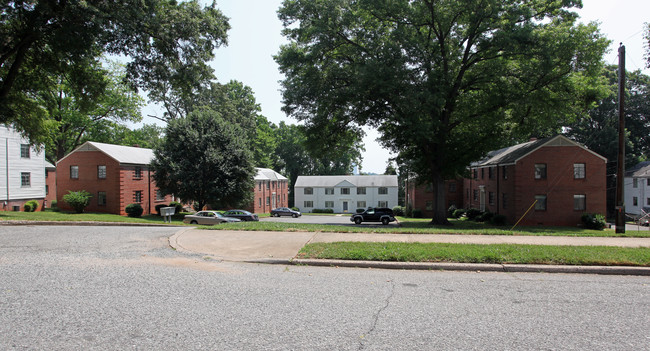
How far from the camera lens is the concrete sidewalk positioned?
8422mm

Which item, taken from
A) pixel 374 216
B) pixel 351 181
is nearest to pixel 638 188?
pixel 351 181

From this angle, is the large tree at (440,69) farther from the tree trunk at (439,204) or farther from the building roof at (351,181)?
the building roof at (351,181)

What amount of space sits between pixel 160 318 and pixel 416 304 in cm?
374

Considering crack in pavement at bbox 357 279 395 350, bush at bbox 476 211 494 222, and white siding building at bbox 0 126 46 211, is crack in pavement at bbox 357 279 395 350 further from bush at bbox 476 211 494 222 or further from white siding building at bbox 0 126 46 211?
white siding building at bbox 0 126 46 211

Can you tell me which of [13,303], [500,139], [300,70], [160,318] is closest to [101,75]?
[300,70]

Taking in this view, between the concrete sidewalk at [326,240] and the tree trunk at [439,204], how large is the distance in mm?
13812

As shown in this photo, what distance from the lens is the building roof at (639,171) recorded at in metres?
50.0

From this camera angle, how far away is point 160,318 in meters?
5.21

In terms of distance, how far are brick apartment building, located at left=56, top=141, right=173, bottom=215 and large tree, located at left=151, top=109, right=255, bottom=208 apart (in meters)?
3.52

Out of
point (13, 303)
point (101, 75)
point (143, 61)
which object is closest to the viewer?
point (13, 303)

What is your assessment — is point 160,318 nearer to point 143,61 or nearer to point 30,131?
point 143,61

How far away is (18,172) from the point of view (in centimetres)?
3269

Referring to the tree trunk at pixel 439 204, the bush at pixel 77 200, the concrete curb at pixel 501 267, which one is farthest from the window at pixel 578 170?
the bush at pixel 77 200

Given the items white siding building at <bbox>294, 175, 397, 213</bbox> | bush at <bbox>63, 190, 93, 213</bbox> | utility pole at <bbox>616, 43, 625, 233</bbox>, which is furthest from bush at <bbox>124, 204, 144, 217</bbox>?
white siding building at <bbox>294, 175, 397, 213</bbox>
